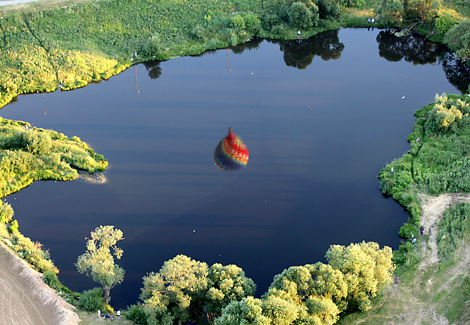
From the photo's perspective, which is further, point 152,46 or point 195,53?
point 195,53

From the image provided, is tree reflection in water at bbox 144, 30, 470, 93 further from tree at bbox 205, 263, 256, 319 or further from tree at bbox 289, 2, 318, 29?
tree at bbox 205, 263, 256, 319

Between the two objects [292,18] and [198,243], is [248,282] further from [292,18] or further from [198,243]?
[292,18]

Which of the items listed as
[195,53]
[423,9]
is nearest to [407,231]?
[195,53]

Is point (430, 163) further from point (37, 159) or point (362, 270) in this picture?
point (37, 159)

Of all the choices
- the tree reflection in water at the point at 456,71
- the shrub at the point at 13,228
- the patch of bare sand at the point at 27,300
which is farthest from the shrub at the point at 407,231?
the shrub at the point at 13,228

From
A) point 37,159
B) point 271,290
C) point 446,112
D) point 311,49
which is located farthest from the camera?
point 311,49

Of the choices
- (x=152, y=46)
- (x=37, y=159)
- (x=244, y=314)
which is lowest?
(x=244, y=314)

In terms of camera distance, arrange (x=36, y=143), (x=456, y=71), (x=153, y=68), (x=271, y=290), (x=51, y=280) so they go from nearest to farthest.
A: (x=271, y=290), (x=51, y=280), (x=36, y=143), (x=456, y=71), (x=153, y=68)

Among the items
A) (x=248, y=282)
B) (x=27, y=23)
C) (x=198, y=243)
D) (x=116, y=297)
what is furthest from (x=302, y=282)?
(x=27, y=23)
